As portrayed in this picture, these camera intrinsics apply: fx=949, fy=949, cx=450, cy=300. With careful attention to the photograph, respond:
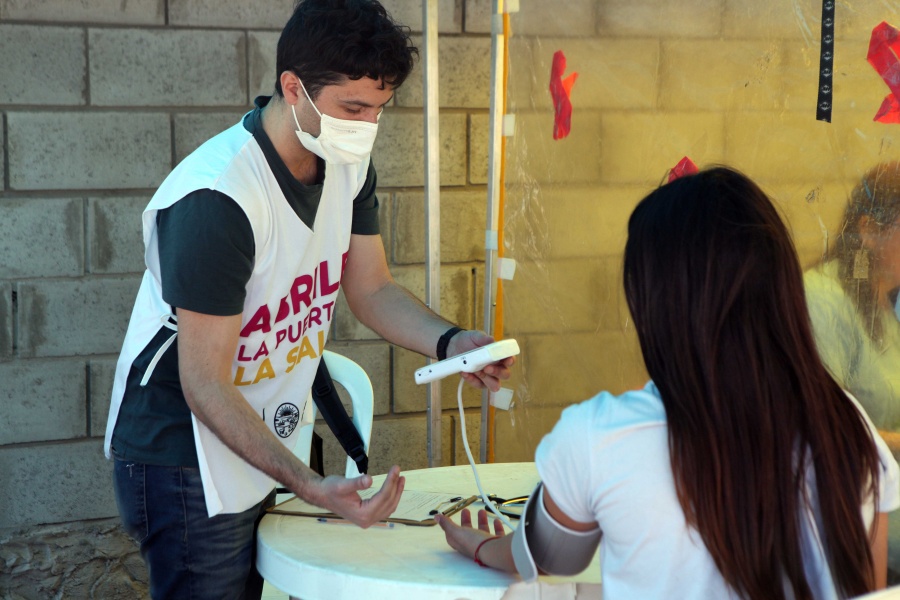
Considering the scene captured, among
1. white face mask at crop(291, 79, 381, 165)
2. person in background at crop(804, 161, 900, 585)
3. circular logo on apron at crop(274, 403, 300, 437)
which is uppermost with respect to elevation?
white face mask at crop(291, 79, 381, 165)

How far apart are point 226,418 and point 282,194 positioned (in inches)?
15.9

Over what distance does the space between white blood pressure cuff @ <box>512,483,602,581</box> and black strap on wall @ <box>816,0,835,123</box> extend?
835 mm

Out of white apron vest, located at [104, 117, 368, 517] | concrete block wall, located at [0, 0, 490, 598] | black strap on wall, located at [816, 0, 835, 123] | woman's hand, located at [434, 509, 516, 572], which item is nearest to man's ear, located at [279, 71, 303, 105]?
white apron vest, located at [104, 117, 368, 517]

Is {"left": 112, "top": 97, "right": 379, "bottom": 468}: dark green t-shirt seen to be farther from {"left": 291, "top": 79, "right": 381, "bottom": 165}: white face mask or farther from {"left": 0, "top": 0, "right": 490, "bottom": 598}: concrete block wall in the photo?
{"left": 0, "top": 0, "right": 490, "bottom": 598}: concrete block wall

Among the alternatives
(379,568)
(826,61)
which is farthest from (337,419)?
(826,61)

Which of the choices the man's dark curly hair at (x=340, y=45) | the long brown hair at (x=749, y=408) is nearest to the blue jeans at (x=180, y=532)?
the man's dark curly hair at (x=340, y=45)

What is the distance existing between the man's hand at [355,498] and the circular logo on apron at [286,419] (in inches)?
10.8

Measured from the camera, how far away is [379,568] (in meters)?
1.49

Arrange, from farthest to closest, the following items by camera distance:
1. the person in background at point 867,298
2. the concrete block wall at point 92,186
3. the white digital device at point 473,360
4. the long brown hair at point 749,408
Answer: the concrete block wall at point 92,186 → the white digital device at point 473,360 → the person in background at point 867,298 → the long brown hair at point 749,408

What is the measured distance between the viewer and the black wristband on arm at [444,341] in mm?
1922

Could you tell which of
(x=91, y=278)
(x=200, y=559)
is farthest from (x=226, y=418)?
(x=91, y=278)

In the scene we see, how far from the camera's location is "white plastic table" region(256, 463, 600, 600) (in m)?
1.43

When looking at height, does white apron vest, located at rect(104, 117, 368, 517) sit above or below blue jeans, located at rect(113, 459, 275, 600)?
above

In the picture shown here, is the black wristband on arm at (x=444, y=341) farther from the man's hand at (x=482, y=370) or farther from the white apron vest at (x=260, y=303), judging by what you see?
the white apron vest at (x=260, y=303)
